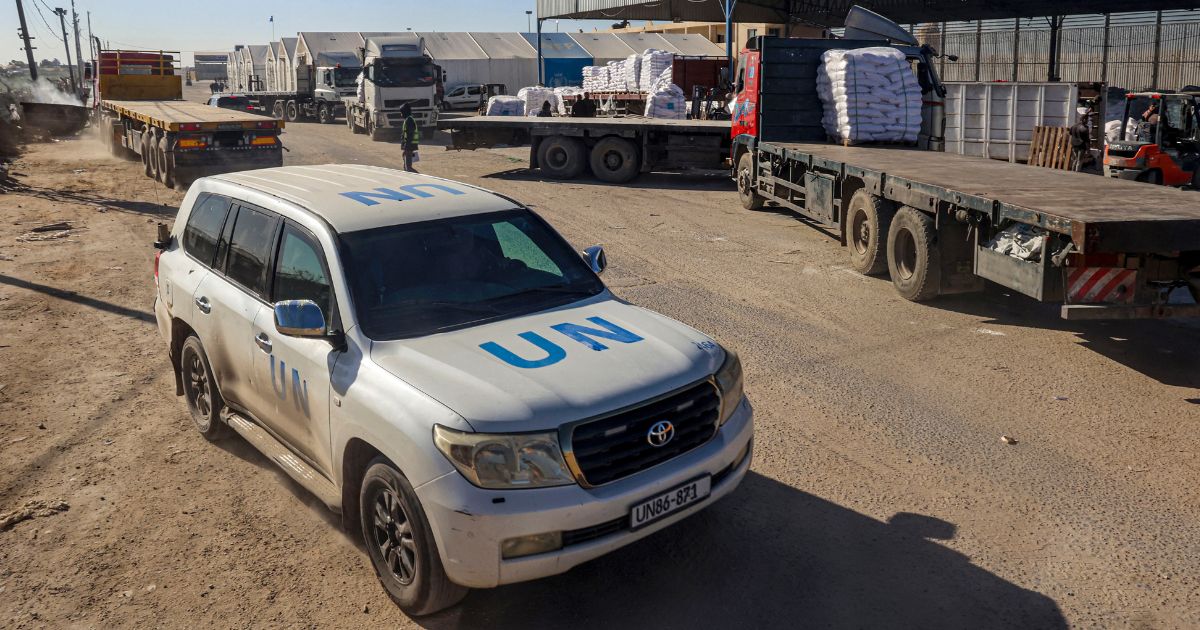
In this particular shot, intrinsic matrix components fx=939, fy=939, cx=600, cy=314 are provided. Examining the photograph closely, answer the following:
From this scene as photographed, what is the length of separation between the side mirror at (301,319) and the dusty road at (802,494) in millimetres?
1183

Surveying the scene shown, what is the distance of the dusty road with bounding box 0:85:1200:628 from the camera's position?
4.22 m

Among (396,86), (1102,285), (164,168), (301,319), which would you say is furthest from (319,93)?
(301,319)

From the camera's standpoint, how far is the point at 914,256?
9.86m

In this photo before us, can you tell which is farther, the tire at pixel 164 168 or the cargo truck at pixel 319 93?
the cargo truck at pixel 319 93

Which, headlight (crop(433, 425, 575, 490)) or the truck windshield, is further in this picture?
the truck windshield

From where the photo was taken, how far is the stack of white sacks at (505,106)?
105 feet

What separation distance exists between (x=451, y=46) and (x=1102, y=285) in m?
49.9

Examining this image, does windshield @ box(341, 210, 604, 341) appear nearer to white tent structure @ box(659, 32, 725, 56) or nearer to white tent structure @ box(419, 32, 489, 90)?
white tent structure @ box(419, 32, 489, 90)

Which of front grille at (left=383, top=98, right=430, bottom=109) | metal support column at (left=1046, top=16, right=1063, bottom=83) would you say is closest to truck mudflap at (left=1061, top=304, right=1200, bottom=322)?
front grille at (left=383, top=98, right=430, bottom=109)

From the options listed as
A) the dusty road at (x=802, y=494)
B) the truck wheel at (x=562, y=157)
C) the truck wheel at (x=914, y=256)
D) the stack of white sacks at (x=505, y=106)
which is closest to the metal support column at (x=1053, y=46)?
the stack of white sacks at (x=505, y=106)

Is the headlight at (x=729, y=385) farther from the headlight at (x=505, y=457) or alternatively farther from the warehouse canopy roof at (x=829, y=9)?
the warehouse canopy roof at (x=829, y=9)

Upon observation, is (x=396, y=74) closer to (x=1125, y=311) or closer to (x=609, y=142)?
(x=609, y=142)

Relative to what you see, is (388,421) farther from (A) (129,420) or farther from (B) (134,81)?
(B) (134,81)

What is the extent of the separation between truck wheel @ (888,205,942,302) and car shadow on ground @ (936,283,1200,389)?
1.04 feet
